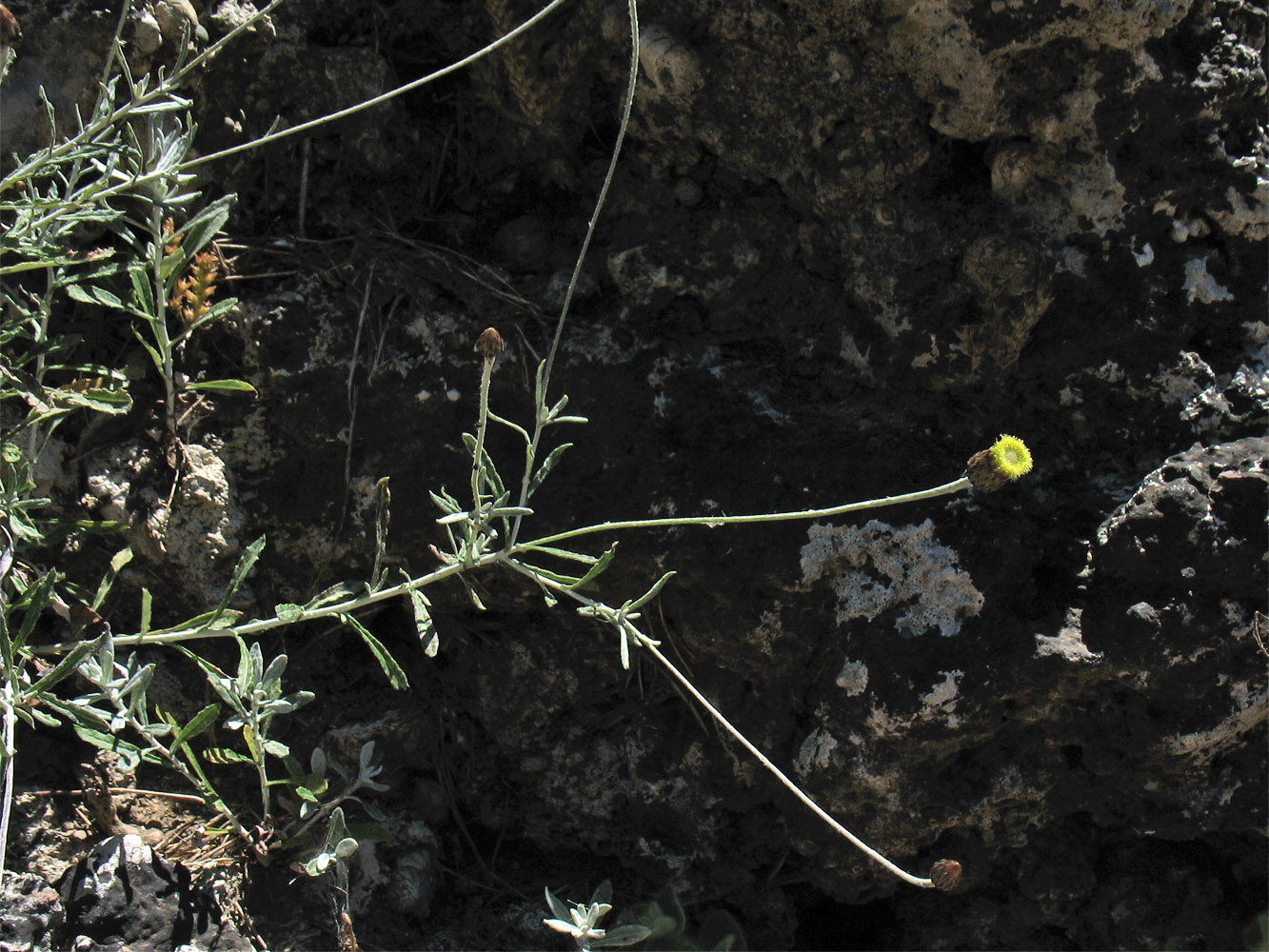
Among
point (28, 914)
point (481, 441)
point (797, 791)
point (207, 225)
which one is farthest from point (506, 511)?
point (28, 914)

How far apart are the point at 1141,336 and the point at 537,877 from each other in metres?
Result: 1.81

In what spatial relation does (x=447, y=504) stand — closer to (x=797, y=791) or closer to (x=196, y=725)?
(x=196, y=725)

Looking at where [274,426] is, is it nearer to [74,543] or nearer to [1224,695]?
[74,543]

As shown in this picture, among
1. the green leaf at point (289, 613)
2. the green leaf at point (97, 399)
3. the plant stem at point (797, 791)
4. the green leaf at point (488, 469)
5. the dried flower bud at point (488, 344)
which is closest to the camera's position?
the plant stem at point (797, 791)

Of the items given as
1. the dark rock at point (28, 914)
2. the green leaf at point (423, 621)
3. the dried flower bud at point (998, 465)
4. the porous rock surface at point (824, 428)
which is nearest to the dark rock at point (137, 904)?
the dark rock at point (28, 914)

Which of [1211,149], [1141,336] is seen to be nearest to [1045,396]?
[1141,336]

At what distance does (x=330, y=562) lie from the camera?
2.35 metres

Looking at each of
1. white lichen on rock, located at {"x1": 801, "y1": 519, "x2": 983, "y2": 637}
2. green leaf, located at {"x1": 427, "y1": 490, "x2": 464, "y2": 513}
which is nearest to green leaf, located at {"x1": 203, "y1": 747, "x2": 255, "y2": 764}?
green leaf, located at {"x1": 427, "y1": 490, "x2": 464, "y2": 513}

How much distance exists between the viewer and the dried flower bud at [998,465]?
1.69 metres

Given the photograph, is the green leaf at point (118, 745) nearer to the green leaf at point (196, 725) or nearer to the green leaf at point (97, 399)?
the green leaf at point (196, 725)

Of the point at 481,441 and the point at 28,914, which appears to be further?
the point at 28,914

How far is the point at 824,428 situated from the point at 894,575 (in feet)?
1.15

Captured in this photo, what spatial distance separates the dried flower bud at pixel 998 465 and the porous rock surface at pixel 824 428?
1.57 ft

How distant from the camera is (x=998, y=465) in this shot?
1.69 meters
